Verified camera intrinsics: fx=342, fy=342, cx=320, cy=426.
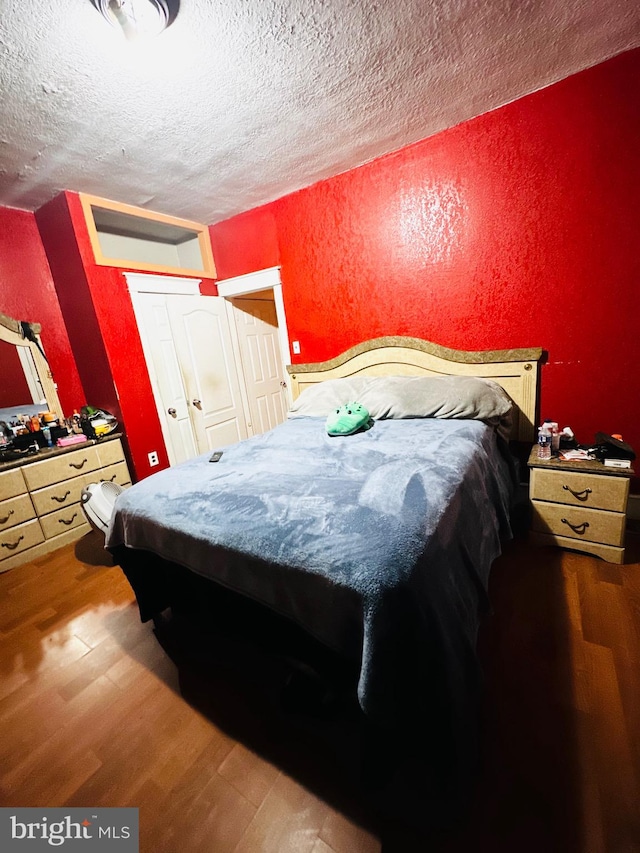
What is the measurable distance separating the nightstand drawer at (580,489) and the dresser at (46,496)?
9.95 ft

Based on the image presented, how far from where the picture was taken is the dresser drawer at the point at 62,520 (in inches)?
96.2

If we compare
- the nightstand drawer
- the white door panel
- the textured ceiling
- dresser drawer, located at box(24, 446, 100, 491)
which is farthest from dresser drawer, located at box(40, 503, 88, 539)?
the nightstand drawer

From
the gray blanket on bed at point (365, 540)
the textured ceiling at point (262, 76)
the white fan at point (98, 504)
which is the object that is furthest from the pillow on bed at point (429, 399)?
the textured ceiling at point (262, 76)

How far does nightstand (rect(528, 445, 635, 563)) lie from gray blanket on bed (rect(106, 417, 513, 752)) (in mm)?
300

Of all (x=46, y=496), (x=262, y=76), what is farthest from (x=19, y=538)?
(x=262, y=76)

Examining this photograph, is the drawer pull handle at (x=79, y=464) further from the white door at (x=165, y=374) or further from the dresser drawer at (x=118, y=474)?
the white door at (x=165, y=374)

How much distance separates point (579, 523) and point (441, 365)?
4.24 ft

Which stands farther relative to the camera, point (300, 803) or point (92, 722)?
point (92, 722)

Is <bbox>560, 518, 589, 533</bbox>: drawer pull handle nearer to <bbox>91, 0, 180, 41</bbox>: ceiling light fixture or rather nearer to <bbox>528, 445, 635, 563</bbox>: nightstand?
<bbox>528, 445, 635, 563</bbox>: nightstand

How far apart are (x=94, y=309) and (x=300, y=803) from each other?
3.04m

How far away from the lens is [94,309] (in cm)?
260

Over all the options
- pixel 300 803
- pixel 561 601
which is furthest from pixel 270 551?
pixel 561 601

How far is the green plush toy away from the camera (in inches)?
79.4

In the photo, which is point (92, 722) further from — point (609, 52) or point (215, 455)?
point (609, 52)
